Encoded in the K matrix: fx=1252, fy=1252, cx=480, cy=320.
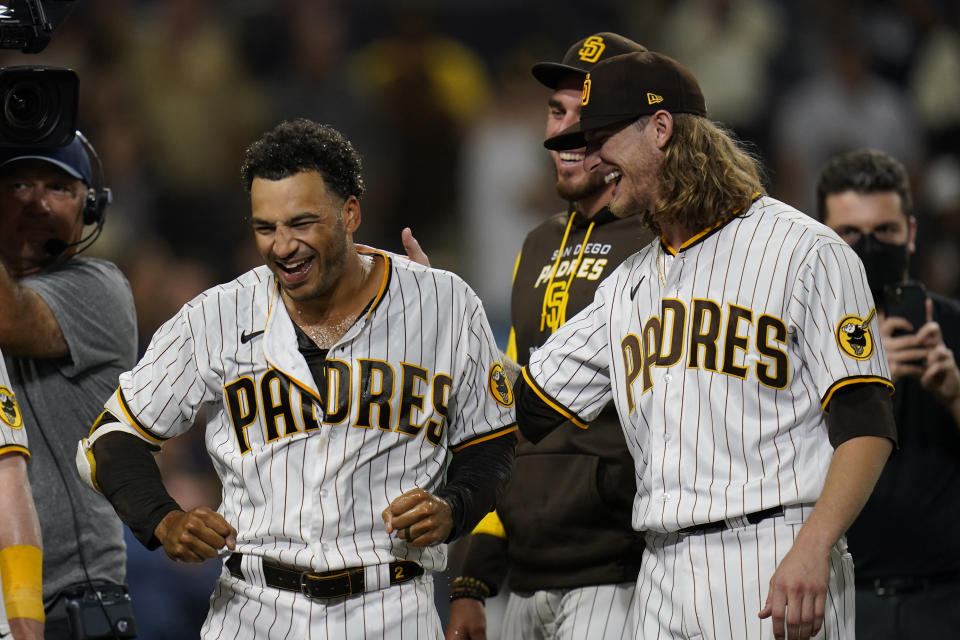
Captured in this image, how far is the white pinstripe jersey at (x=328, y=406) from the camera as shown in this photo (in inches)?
105

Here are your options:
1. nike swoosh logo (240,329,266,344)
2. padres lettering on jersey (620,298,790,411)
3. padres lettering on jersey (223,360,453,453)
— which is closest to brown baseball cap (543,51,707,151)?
padres lettering on jersey (620,298,790,411)

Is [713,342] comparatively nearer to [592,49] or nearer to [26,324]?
[592,49]

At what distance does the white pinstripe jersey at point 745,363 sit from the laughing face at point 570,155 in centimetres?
78

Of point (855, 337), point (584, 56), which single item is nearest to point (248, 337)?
point (855, 337)

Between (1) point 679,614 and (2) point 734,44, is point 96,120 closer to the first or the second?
(2) point 734,44

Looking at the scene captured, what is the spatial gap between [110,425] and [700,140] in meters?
1.46

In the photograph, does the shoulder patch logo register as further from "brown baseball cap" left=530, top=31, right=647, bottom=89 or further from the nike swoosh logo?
the nike swoosh logo

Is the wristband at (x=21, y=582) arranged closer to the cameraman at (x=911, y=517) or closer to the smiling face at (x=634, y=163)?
the smiling face at (x=634, y=163)

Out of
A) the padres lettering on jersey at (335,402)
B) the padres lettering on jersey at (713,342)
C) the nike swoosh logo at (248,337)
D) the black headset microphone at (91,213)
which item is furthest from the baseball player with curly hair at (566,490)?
the black headset microphone at (91,213)

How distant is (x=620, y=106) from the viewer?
2789 millimetres

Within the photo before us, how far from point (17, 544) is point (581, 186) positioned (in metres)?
1.80

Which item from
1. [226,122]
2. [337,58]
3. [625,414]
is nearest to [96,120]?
[226,122]

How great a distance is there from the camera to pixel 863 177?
378 centimetres

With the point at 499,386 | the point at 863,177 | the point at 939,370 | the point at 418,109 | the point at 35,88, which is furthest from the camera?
the point at 418,109
